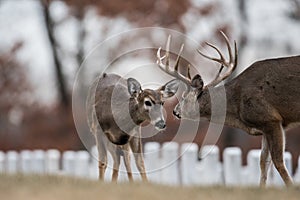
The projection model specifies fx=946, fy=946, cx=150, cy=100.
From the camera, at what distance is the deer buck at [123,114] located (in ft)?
36.4

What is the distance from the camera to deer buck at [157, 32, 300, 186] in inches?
429

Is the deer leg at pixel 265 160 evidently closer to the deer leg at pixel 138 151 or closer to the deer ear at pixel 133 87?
the deer leg at pixel 138 151

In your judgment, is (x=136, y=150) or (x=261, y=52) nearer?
(x=136, y=150)

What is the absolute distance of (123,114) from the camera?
11422mm

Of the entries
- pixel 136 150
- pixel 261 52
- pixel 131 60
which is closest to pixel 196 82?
pixel 136 150

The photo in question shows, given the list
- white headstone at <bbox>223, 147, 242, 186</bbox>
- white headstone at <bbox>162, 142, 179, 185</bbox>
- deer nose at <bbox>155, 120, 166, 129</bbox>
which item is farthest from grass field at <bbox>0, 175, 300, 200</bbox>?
white headstone at <bbox>162, 142, 179, 185</bbox>

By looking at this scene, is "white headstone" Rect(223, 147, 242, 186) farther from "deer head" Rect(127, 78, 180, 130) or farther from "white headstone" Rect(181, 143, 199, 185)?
"deer head" Rect(127, 78, 180, 130)

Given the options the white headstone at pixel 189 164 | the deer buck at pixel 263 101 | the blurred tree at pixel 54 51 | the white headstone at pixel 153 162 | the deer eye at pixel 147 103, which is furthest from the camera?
the blurred tree at pixel 54 51

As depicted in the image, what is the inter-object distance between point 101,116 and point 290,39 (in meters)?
12.8

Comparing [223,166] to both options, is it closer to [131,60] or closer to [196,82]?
[196,82]

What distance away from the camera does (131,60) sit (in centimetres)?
1947

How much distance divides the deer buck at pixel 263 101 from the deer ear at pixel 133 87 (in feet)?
1.52

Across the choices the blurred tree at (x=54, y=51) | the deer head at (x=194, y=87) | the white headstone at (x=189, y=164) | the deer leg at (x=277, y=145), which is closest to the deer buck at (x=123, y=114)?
the deer head at (x=194, y=87)

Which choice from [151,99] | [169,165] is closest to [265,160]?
[151,99]
